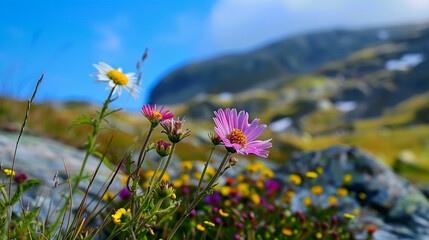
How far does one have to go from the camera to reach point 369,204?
5.48 meters

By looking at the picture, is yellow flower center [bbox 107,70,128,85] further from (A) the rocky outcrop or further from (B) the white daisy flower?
(A) the rocky outcrop

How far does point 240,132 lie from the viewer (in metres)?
1.76

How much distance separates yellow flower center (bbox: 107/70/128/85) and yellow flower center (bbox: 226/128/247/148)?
0.68m

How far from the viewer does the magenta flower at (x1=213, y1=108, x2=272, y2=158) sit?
163 cm

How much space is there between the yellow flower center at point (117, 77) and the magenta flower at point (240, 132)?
0.56 meters

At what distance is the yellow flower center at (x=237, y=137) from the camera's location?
5.60 feet

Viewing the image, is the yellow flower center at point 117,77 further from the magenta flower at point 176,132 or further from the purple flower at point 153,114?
the magenta flower at point 176,132

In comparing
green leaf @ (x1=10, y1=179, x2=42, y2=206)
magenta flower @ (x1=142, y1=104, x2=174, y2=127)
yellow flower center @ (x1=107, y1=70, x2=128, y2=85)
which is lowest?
green leaf @ (x1=10, y1=179, x2=42, y2=206)

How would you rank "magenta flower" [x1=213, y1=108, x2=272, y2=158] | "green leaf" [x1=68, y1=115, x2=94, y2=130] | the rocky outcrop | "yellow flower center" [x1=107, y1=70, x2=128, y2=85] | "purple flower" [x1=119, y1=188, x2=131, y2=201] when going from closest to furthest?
"green leaf" [x1=68, y1=115, x2=94, y2=130]
"magenta flower" [x1=213, y1=108, x2=272, y2=158]
"yellow flower center" [x1=107, y1=70, x2=128, y2=85]
"purple flower" [x1=119, y1=188, x2=131, y2=201]
the rocky outcrop

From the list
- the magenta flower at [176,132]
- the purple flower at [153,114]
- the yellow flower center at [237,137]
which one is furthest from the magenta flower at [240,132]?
the purple flower at [153,114]

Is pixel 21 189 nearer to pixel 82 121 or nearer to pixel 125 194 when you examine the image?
pixel 82 121

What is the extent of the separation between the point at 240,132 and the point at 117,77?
74 cm

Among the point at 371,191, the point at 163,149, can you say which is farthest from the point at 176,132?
the point at 371,191

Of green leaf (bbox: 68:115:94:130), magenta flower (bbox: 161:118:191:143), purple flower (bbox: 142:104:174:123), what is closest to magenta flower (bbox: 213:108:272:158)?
magenta flower (bbox: 161:118:191:143)
